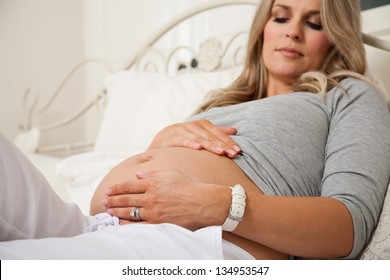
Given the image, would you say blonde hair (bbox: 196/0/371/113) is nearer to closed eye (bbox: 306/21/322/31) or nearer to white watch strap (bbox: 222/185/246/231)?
closed eye (bbox: 306/21/322/31)

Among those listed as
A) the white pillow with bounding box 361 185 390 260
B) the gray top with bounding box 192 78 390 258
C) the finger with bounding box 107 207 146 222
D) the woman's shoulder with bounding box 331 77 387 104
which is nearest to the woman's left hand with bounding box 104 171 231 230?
the finger with bounding box 107 207 146 222

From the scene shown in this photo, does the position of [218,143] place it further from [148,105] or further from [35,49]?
[35,49]

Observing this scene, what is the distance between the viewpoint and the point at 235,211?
2.17ft

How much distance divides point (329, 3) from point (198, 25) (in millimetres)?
1091

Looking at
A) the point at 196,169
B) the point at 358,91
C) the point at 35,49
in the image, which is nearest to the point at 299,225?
the point at 196,169

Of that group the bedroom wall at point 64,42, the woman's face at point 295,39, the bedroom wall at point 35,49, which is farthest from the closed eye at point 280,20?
the bedroom wall at point 35,49

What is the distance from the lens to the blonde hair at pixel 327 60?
40.0 inches

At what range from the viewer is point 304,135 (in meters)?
0.87

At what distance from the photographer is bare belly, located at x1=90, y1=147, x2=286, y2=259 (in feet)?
2.35

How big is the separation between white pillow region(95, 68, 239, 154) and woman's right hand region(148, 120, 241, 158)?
37 cm

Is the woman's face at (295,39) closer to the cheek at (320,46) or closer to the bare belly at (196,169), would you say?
the cheek at (320,46)
